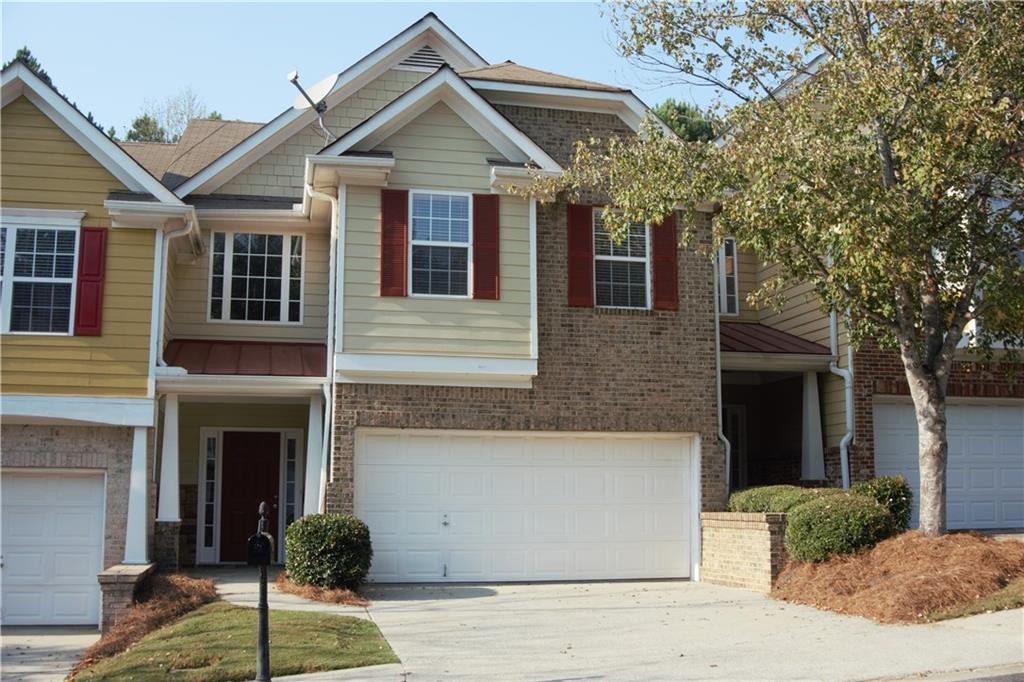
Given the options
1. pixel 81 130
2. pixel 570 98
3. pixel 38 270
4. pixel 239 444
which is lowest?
pixel 239 444

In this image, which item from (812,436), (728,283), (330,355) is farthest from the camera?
(728,283)

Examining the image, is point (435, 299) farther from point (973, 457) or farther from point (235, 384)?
point (973, 457)

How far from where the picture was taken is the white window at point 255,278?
18.2 metres

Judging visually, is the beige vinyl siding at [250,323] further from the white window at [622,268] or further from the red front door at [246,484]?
the white window at [622,268]

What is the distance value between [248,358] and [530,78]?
21.2 ft

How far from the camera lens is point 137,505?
15203 millimetres

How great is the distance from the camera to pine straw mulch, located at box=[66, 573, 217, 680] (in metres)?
12.2

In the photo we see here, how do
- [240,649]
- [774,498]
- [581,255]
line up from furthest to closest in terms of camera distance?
[581,255] < [774,498] < [240,649]

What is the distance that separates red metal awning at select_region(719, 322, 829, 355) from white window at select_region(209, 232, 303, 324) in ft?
24.9

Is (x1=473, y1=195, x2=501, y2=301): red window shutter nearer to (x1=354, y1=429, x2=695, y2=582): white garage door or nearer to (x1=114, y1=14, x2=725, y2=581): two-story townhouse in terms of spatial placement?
(x1=114, y1=14, x2=725, y2=581): two-story townhouse

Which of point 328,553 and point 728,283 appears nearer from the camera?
point 328,553

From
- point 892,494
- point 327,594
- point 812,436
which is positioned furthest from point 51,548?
point 812,436

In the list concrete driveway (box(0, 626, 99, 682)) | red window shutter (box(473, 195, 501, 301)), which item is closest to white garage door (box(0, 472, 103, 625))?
A: concrete driveway (box(0, 626, 99, 682))

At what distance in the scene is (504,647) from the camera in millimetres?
10766
